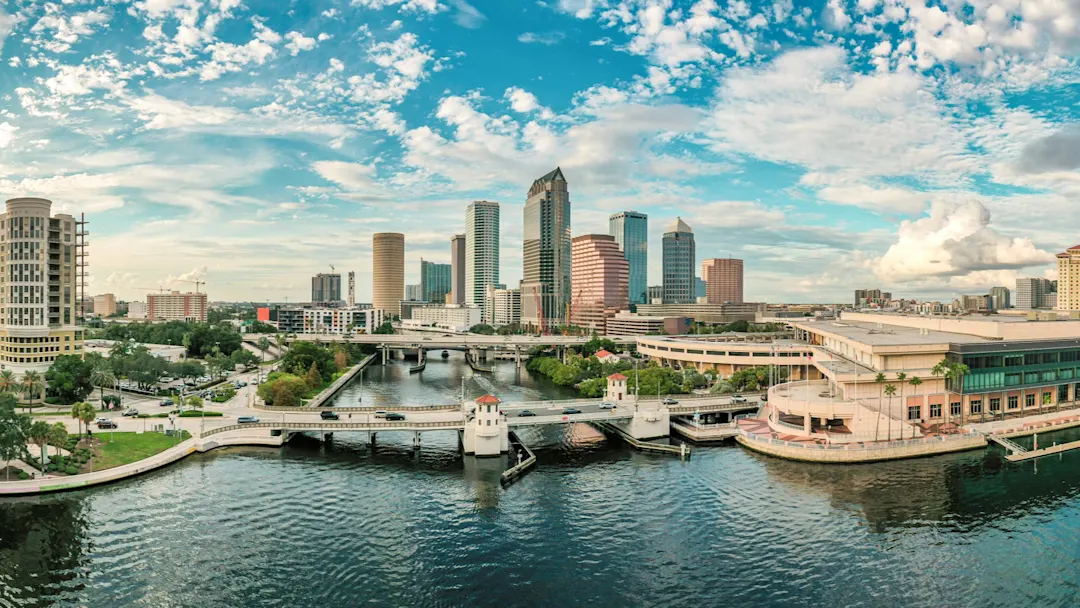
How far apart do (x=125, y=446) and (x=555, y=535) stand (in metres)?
61.0

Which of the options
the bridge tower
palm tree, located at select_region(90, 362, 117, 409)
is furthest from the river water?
palm tree, located at select_region(90, 362, 117, 409)

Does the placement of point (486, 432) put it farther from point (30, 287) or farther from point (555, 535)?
point (30, 287)

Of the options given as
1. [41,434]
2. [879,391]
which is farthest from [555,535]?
[879,391]

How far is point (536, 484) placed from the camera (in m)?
78.1

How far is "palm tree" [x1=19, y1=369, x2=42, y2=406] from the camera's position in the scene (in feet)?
354

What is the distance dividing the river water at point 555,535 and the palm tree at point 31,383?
4416cm

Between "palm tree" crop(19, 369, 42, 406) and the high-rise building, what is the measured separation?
14063 mm

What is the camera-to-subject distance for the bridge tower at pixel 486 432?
9031cm

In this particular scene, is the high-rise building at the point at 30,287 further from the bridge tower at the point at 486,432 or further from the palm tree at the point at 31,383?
the bridge tower at the point at 486,432

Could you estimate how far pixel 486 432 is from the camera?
90188 mm

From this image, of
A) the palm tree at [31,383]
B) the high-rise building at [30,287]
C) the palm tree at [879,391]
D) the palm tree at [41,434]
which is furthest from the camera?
the high-rise building at [30,287]

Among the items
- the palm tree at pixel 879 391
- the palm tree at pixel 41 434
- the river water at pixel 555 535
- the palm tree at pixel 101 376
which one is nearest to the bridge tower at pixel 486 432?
the river water at pixel 555 535

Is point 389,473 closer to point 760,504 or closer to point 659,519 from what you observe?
Result: point 659,519

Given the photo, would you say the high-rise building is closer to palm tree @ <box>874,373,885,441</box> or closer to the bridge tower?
the bridge tower
